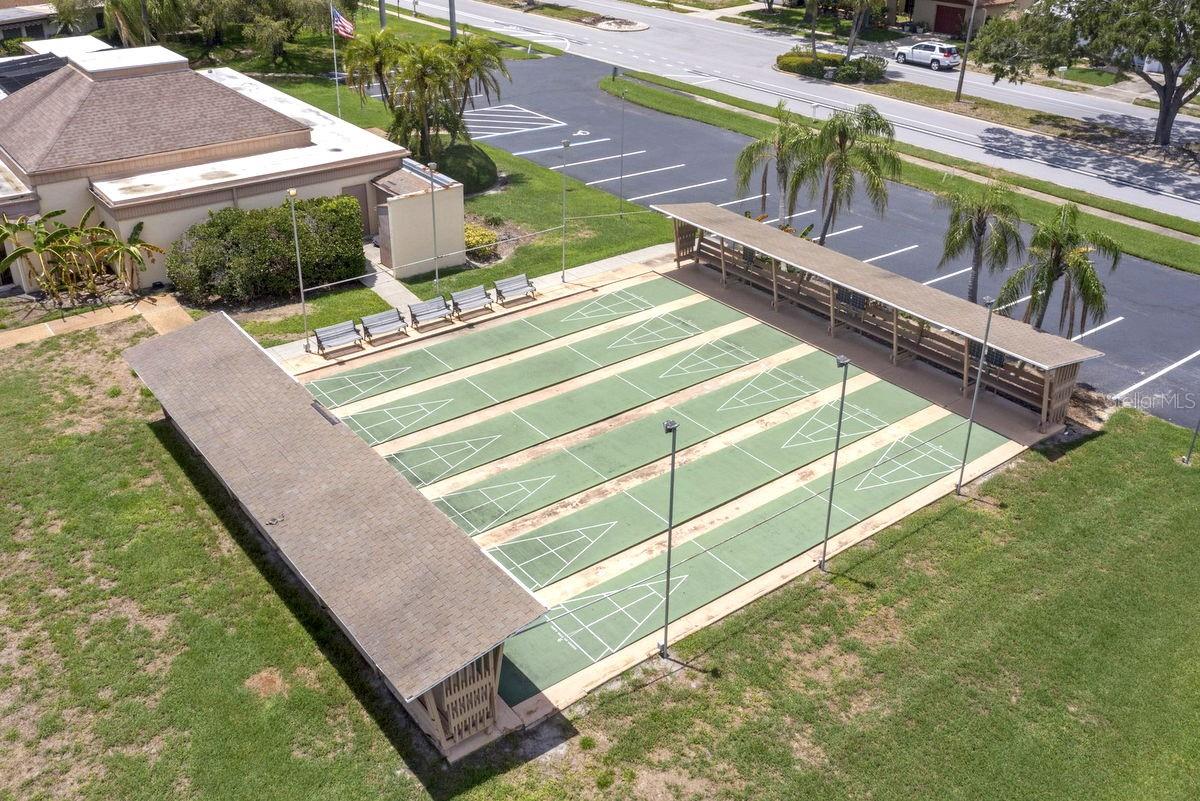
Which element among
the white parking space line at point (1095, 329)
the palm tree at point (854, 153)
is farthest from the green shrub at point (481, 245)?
the white parking space line at point (1095, 329)

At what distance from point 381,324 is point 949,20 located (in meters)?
56.6

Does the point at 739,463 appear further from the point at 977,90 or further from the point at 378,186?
the point at 977,90

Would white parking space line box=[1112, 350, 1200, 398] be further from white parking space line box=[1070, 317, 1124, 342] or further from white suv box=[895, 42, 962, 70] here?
white suv box=[895, 42, 962, 70]

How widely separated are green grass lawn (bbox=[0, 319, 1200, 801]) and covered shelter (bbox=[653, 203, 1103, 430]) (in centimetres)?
337

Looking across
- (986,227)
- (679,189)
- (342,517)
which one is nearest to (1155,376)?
(986,227)

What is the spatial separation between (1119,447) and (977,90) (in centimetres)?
3883

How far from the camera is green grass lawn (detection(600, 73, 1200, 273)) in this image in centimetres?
3662

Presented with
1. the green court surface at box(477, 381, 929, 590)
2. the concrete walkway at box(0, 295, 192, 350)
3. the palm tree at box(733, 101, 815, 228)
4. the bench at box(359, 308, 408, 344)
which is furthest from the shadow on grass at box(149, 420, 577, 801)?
the palm tree at box(733, 101, 815, 228)

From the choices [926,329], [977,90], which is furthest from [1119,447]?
[977,90]

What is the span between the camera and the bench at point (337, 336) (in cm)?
2834

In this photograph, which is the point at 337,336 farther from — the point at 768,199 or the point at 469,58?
Answer: the point at 768,199

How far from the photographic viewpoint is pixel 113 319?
1187 inches

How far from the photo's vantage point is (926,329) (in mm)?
28594

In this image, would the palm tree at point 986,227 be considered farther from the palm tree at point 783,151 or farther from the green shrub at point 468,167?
the green shrub at point 468,167
